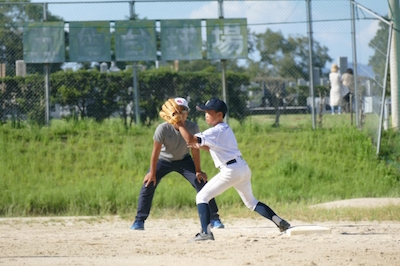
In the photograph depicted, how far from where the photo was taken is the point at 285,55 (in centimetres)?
1795

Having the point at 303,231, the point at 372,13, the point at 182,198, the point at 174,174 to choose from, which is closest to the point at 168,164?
the point at 303,231

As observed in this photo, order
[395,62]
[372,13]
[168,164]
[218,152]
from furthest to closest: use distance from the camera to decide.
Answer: [395,62]
[372,13]
[168,164]
[218,152]

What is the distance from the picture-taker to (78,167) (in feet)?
51.1

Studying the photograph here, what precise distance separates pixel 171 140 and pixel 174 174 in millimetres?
5531

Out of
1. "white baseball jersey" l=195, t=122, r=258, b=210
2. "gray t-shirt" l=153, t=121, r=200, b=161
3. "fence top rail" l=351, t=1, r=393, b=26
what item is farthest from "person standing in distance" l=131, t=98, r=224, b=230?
"fence top rail" l=351, t=1, r=393, b=26

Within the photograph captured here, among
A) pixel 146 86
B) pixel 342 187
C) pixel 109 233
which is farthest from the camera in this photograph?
pixel 146 86

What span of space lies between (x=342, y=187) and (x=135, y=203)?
14.4ft

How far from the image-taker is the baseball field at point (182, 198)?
7805mm

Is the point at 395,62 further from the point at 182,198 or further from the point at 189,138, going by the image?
the point at 189,138

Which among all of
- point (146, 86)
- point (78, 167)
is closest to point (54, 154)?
point (78, 167)

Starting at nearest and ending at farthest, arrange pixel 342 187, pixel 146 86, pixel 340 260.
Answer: pixel 340 260
pixel 342 187
pixel 146 86

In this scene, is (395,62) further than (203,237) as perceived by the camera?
Yes

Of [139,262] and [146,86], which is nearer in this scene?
[139,262]

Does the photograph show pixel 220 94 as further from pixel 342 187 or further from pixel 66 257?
pixel 66 257
